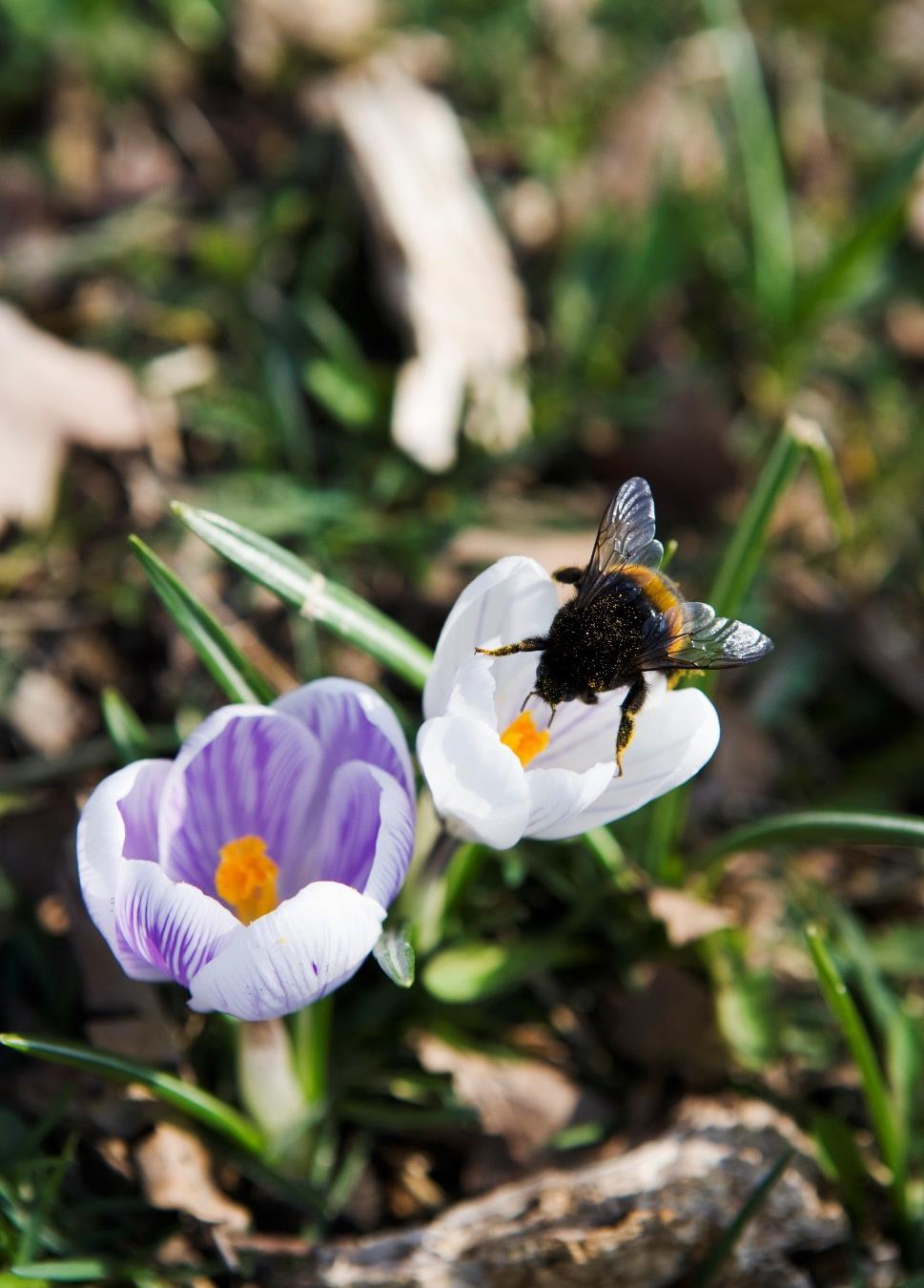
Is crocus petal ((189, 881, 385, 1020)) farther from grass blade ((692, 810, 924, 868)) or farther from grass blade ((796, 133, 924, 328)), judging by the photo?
grass blade ((796, 133, 924, 328))

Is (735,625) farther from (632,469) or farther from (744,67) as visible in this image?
(744,67)

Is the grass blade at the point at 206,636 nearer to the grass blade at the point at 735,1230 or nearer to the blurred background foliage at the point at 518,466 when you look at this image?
the blurred background foliage at the point at 518,466

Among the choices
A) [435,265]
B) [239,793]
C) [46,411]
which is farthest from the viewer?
[435,265]

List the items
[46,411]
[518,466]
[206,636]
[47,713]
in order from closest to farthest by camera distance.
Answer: [206,636] < [47,713] < [46,411] < [518,466]

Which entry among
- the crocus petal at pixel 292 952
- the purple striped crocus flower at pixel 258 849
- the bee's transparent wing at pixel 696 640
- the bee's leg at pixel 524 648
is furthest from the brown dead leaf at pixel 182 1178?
the bee's transparent wing at pixel 696 640

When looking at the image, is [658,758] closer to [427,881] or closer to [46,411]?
[427,881]

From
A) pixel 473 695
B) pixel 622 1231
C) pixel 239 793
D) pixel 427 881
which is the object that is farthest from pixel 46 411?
pixel 622 1231
